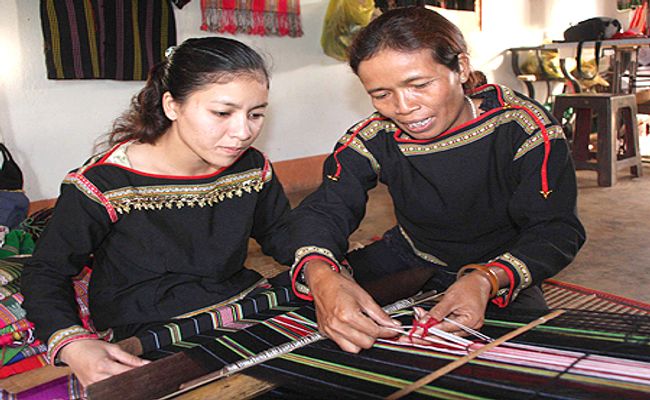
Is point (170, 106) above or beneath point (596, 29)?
beneath

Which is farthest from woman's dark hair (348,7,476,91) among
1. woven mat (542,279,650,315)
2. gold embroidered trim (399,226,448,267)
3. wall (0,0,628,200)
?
wall (0,0,628,200)

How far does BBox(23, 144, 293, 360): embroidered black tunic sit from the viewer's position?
149 cm

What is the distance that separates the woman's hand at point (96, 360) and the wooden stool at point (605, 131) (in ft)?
14.5

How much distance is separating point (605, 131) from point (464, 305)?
4.15 m

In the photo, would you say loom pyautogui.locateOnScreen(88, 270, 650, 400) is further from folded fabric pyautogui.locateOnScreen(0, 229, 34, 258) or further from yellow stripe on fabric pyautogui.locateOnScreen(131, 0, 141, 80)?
yellow stripe on fabric pyautogui.locateOnScreen(131, 0, 141, 80)

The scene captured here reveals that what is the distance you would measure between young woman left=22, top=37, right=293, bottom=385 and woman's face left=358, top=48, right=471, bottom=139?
0.31 meters

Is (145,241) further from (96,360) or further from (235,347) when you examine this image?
(235,347)

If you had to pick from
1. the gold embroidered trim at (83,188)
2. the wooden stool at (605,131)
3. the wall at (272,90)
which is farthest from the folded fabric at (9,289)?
the wooden stool at (605,131)

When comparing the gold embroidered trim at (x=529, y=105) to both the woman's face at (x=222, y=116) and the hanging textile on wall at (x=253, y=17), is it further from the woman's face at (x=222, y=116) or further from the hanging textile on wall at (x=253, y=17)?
the hanging textile on wall at (x=253, y=17)

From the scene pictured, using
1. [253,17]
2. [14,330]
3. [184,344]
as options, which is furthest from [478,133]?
[253,17]

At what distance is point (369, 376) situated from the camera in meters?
1.00

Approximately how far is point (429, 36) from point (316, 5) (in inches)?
139

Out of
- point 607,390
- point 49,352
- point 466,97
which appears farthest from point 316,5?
point 607,390

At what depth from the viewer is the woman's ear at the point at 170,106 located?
1.62 m
